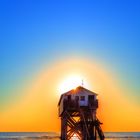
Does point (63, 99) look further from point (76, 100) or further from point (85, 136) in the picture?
point (85, 136)

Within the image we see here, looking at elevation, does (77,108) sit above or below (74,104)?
below

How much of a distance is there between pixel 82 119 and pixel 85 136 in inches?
107

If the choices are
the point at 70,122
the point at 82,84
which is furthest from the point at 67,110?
the point at 82,84

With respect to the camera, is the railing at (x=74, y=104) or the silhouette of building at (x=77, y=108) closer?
the silhouette of building at (x=77, y=108)

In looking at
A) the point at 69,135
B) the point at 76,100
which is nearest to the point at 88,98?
the point at 76,100

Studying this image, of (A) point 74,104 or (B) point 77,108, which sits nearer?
(B) point 77,108

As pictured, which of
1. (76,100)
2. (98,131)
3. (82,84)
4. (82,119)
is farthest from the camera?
(82,84)

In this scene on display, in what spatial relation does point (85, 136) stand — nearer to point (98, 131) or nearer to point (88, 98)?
point (98, 131)

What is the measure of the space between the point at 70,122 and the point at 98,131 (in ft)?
21.8

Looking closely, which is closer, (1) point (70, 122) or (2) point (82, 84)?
(1) point (70, 122)

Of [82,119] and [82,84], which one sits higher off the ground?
[82,84]

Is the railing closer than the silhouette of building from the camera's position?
No

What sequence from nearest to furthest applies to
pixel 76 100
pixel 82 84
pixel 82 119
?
1. pixel 82 119
2. pixel 76 100
3. pixel 82 84

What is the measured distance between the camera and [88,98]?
49812 mm
